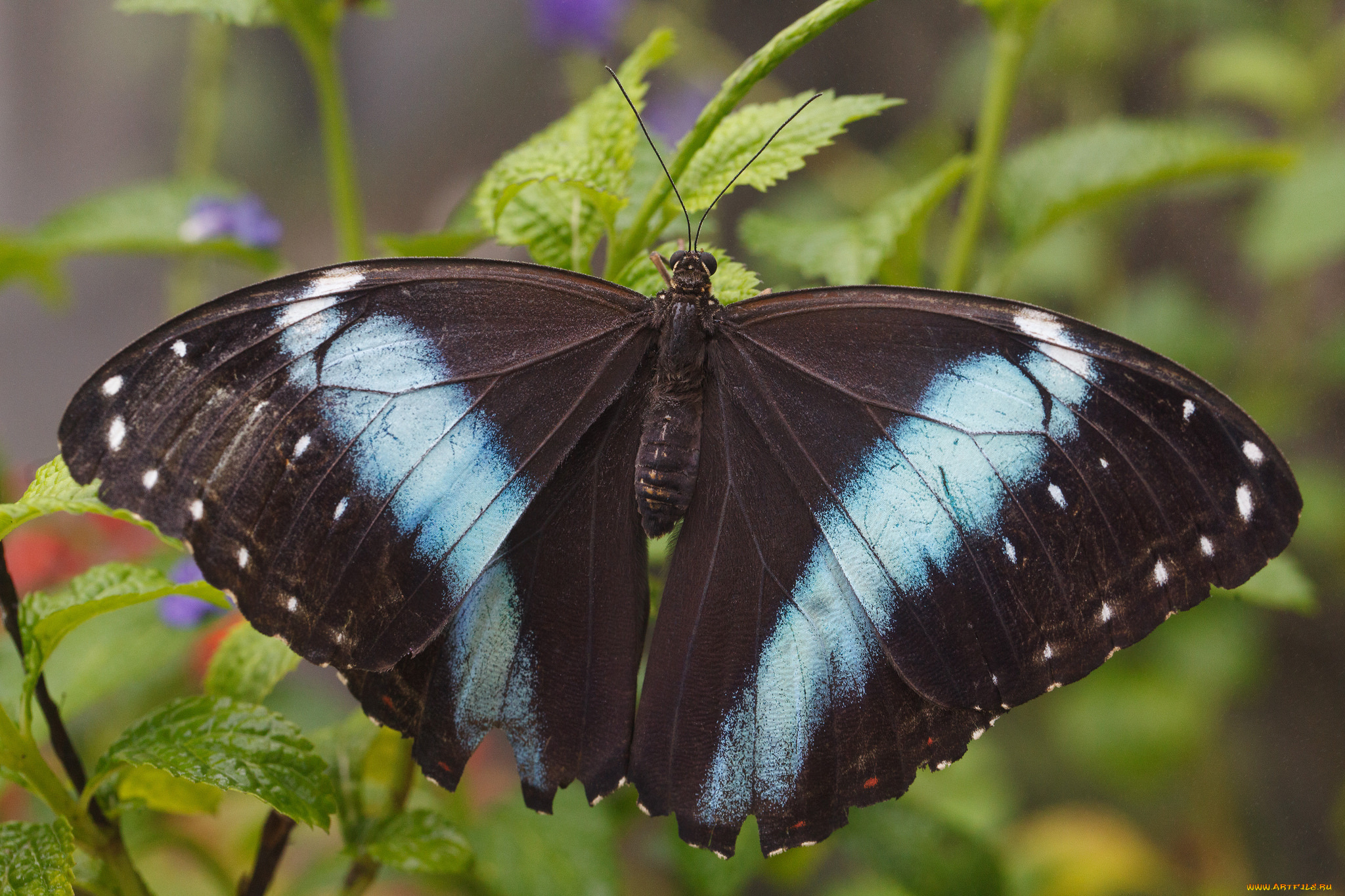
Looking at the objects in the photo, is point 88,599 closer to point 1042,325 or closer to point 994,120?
point 1042,325

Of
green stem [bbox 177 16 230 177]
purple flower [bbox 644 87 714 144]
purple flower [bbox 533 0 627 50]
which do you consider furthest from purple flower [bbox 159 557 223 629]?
purple flower [bbox 533 0 627 50]

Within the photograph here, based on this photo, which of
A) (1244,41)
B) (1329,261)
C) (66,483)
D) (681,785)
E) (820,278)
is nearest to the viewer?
(66,483)

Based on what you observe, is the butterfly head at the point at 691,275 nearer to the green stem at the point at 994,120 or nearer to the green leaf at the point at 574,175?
the green leaf at the point at 574,175

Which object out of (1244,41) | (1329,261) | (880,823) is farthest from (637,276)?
(1329,261)

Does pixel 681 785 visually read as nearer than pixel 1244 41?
Yes

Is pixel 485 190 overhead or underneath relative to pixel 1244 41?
underneath

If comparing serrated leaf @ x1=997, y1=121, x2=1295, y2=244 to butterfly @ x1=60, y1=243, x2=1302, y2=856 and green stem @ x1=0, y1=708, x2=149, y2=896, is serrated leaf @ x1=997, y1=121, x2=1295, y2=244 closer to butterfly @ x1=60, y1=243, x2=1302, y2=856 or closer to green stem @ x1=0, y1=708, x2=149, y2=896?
butterfly @ x1=60, y1=243, x2=1302, y2=856

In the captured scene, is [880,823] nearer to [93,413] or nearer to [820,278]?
[820,278]
